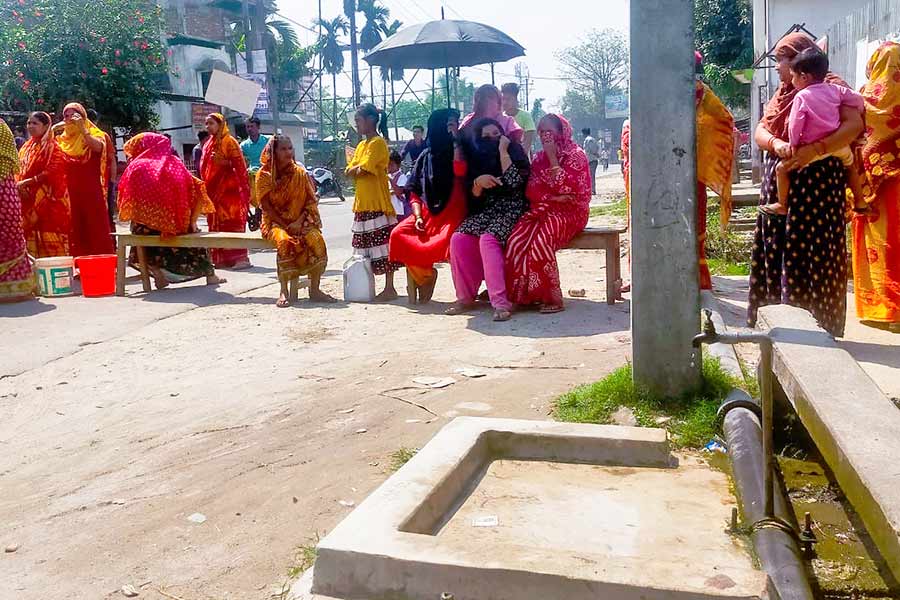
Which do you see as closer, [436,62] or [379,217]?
[379,217]

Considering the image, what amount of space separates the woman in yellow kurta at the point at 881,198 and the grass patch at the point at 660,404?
6.15 ft

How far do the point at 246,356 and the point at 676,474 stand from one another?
327cm

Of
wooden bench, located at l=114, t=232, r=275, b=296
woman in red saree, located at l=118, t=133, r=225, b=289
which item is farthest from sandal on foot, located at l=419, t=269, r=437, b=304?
woman in red saree, located at l=118, t=133, r=225, b=289

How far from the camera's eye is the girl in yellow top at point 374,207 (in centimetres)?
770

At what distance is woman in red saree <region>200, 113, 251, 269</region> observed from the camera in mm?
9742

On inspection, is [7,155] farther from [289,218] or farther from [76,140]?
[289,218]

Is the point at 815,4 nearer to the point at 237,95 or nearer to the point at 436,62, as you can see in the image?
the point at 436,62

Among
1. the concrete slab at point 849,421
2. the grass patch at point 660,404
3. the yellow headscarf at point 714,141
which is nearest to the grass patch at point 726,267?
the yellow headscarf at point 714,141

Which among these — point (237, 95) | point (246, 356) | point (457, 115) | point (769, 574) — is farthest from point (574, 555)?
point (237, 95)

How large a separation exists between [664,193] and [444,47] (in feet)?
23.8

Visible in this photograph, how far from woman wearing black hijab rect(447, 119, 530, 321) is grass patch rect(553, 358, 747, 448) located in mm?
2473

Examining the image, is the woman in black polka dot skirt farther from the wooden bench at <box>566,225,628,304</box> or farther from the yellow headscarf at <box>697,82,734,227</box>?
the wooden bench at <box>566,225,628,304</box>

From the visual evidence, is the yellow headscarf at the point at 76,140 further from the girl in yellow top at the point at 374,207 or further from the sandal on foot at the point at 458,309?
the sandal on foot at the point at 458,309

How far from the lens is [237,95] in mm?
10508
